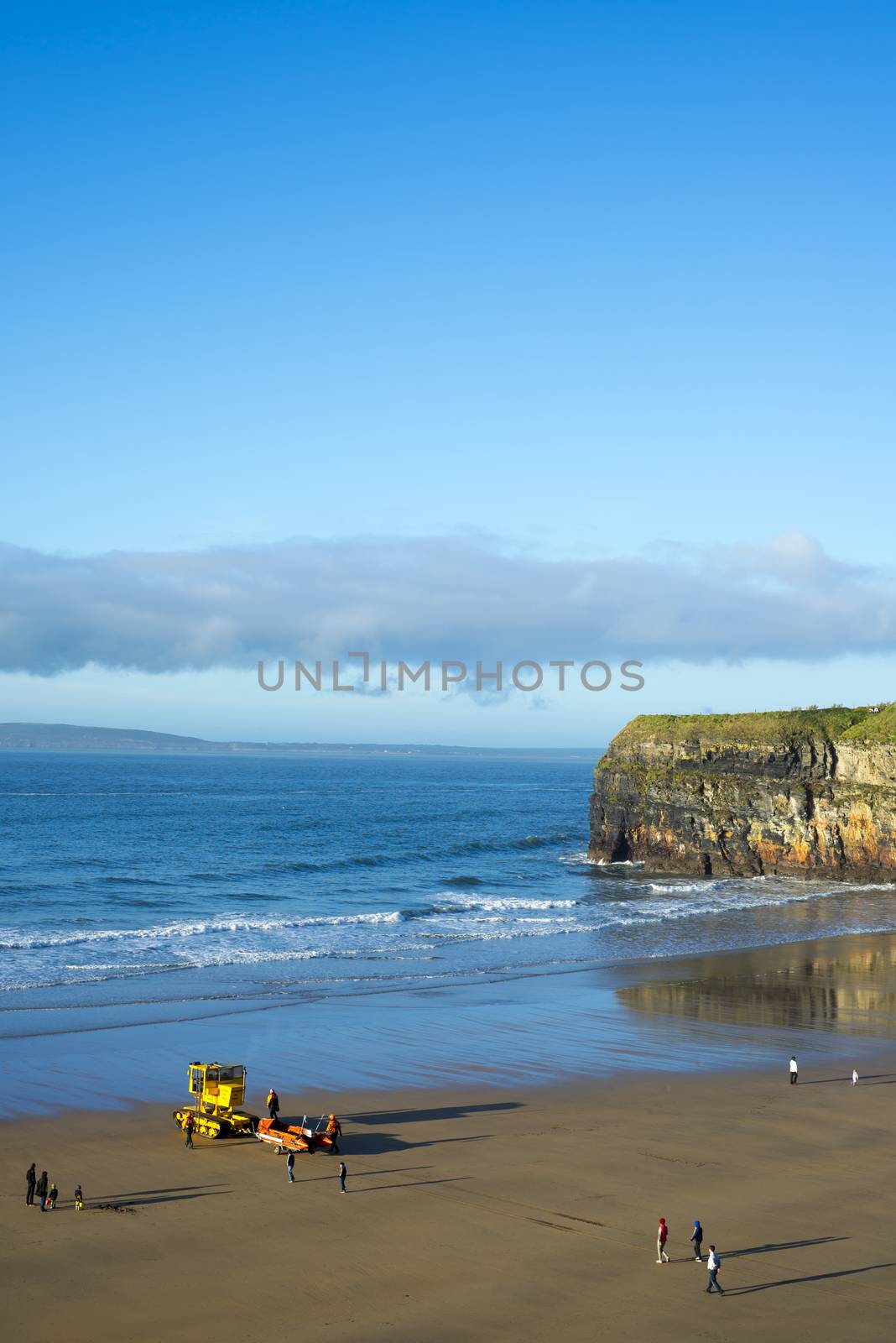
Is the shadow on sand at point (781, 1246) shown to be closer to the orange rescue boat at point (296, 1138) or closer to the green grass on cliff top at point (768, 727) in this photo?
the orange rescue boat at point (296, 1138)

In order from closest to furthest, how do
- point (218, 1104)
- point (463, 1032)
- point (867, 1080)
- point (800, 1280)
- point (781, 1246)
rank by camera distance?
Result: 1. point (800, 1280)
2. point (781, 1246)
3. point (218, 1104)
4. point (867, 1080)
5. point (463, 1032)

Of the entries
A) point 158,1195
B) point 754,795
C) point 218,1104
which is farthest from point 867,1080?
point 754,795

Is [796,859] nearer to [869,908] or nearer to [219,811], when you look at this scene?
[869,908]

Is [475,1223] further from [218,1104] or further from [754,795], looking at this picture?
[754,795]

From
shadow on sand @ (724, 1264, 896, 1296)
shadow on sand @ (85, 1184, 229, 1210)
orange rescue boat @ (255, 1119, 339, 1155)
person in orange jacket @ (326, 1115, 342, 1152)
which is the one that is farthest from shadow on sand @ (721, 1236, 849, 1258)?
shadow on sand @ (85, 1184, 229, 1210)

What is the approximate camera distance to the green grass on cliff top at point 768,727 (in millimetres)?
81938

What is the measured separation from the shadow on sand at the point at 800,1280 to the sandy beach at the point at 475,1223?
5 cm

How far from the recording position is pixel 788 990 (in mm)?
48062

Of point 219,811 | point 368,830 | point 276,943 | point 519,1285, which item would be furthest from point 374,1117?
point 219,811

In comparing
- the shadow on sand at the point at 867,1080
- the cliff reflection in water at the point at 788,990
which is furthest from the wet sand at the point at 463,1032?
the shadow on sand at the point at 867,1080

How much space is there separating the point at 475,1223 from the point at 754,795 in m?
61.5

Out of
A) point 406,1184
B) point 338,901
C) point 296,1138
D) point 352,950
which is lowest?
point 338,901

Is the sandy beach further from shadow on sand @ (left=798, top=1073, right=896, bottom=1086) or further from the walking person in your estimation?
shadow on sand @ (left=798, top=1073, right=896, bottom=1086)

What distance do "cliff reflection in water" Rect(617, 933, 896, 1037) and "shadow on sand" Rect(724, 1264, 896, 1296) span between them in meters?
20.3
